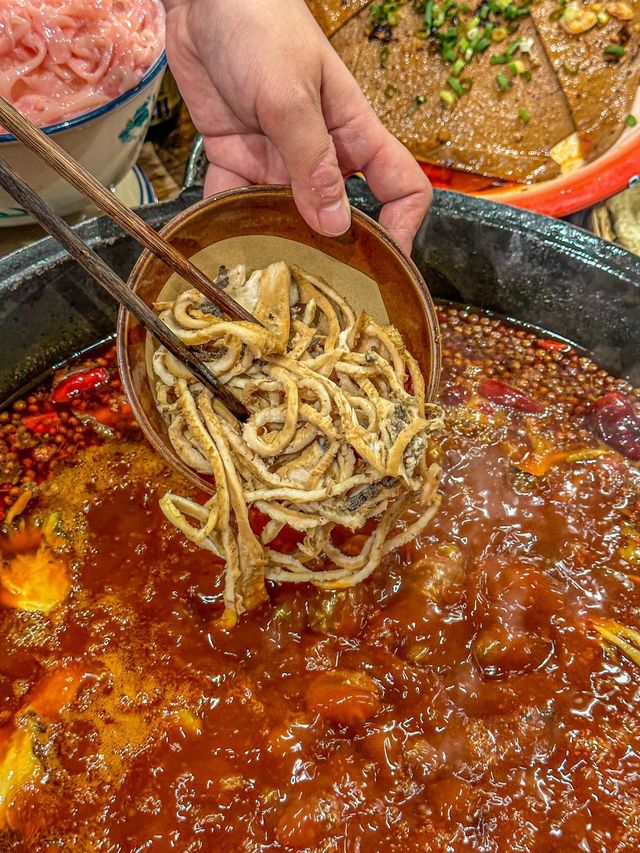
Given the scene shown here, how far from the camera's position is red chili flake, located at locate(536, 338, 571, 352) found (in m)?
2.64

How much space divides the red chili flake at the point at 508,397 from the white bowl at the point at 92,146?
171 centimetres

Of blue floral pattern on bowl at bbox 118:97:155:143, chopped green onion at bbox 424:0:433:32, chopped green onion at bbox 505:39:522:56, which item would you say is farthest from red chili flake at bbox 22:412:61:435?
chopped green onion at bbox 505:39:522:56

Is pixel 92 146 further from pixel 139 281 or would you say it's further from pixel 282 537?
pixel 282 537

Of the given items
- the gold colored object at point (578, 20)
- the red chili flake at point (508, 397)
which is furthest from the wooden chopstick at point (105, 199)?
the gold colored object at point (578, 20)

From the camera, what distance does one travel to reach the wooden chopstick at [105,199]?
152 centimetres

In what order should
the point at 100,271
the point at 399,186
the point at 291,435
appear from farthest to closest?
the point at 399,186 < the point at 291,435 < the point at 100,271

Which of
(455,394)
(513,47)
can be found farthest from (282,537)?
(513,47)

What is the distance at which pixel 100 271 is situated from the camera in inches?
62.5

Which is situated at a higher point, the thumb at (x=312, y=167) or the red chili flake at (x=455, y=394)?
the thumb at (x=312, y=167)

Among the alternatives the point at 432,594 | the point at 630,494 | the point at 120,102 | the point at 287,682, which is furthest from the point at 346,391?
the point at 120,102

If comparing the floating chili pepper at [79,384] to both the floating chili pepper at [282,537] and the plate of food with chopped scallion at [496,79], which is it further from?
the plate of food with chopped scallion at [496,79]

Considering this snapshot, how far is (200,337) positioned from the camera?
187 cm

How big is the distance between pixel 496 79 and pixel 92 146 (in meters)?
1.99

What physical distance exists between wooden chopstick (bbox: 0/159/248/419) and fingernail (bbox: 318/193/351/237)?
54cm
